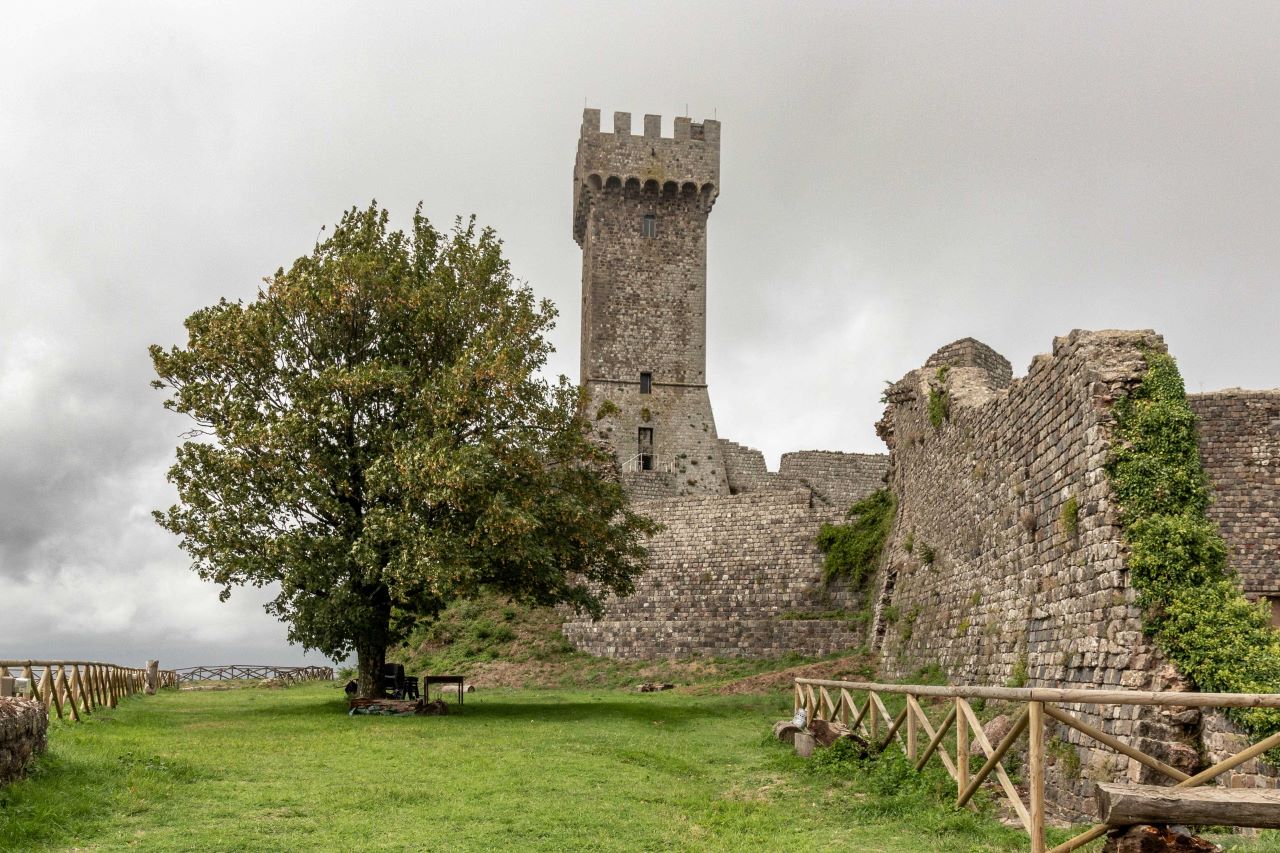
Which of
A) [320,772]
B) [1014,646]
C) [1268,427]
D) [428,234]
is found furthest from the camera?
[428,234]

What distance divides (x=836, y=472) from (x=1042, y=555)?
115 ft

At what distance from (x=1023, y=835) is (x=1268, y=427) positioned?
53.8 ft

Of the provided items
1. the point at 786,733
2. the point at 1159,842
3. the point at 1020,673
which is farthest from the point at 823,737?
the point at 1159,842

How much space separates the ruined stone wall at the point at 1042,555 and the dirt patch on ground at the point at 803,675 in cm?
132

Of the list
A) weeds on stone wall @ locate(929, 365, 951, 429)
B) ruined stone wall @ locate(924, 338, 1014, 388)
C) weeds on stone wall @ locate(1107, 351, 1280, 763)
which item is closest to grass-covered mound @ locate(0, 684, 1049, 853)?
weeds on stone wall @ locate(1107, 351, 1280, 763)

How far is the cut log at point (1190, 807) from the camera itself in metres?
5.20

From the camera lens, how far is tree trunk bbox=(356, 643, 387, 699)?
65.2 feet

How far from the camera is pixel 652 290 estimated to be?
145ft

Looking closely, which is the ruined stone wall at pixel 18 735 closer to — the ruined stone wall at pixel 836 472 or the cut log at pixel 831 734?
the cut log at pixel 831 734

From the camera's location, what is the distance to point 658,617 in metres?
28.9

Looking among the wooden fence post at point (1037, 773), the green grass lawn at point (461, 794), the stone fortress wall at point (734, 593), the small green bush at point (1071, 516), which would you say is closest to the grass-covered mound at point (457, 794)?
the green grass lawn at point (461, 794)

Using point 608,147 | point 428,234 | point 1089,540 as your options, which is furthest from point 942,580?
point 608,147

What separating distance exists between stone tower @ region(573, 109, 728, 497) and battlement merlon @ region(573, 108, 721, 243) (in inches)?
1.7

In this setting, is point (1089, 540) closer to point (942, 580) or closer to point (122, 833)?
point (942, 580)
